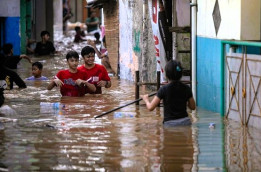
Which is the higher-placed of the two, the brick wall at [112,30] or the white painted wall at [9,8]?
the white painted wall at [9,8]

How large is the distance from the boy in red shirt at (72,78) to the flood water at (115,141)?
1.25 ft

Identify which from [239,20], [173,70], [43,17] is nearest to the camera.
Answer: [173,70]

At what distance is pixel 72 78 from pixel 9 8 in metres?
14.0

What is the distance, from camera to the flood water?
326 inches

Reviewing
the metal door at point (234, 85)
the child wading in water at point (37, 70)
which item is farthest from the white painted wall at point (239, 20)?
the child wading in water at point (37, 70)

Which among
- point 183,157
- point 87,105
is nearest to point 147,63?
point 87,105

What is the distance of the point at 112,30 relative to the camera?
22.4 meters

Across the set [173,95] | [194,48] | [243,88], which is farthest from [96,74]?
[173,95]

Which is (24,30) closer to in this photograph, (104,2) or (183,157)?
(104,2)

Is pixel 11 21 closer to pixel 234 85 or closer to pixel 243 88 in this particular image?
pixel 234 85

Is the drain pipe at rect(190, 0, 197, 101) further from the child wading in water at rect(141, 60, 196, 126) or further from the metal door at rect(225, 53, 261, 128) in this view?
the child wading in water at rect(141, 60, 196, 126)

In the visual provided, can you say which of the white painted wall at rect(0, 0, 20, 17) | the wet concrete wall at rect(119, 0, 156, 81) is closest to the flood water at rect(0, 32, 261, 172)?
the wet concrete wall at rect(119, 0, 156, 81)

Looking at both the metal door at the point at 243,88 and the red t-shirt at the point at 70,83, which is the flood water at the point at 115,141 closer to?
the metal door at the point at 243,88

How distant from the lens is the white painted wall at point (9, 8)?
27438 mm
